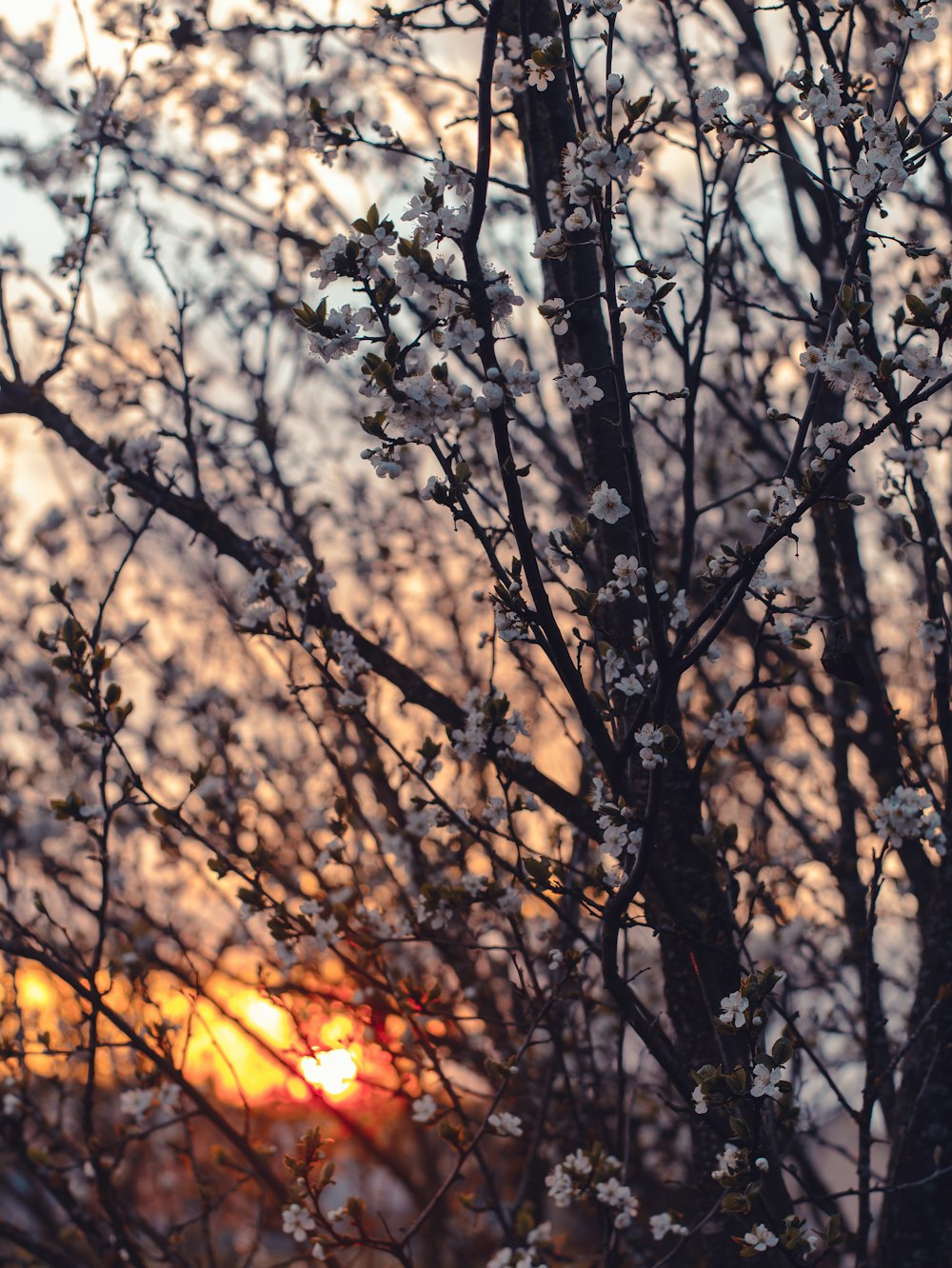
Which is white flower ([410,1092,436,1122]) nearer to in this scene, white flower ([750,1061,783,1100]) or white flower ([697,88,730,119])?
white flower ([750,1061,783,1100])

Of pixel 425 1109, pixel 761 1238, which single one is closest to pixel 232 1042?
pixel 425 1109

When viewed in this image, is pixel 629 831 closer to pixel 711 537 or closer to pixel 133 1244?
pixel 133 1244

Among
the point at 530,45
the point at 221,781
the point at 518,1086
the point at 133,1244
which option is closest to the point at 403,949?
the point at 518,1086

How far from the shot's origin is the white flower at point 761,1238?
2.28 meters

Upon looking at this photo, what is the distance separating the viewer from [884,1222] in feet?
10.7

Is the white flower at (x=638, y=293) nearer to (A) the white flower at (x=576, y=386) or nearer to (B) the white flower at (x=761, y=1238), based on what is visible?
(A) the white flower at (x=576, y=386)

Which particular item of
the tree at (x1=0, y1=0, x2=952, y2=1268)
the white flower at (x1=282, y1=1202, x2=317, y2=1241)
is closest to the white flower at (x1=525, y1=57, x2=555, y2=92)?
the tree at (x1=0, y1=0, x2=952, y2=1268)

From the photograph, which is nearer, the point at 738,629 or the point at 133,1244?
the point at 133,1244

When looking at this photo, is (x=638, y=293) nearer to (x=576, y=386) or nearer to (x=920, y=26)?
(x=576, y=386)

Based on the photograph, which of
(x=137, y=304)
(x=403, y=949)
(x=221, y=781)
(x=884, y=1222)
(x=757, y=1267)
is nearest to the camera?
(x=757, y=1267)

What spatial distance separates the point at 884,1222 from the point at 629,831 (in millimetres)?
1762

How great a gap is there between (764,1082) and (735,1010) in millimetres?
166

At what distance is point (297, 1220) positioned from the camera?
291 cm

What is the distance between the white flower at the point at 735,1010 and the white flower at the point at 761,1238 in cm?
44
